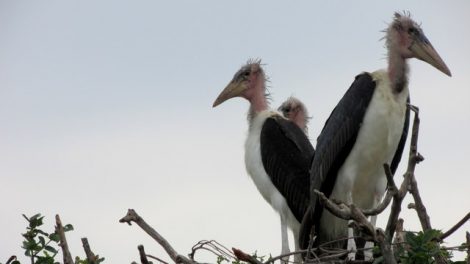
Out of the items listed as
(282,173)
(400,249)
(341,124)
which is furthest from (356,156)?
(400,249)

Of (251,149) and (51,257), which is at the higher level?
(251,149)

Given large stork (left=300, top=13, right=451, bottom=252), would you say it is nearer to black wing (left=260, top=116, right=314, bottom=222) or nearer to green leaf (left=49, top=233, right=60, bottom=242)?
black wing (left=260, top=116, right=314, bottom=222)

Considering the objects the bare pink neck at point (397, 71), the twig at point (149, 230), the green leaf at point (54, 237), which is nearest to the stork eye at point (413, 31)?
the bare pink neck at point (397, 71)

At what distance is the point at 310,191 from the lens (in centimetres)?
1013

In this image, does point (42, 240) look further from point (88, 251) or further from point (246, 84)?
point (246, 84)

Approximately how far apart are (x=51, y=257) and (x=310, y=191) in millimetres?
3301

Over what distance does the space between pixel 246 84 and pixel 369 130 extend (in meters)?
2.94

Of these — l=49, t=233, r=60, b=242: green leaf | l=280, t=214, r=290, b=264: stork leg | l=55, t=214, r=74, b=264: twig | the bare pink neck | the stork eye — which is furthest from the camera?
l=280, t=214, r=290, b=264: stork leg

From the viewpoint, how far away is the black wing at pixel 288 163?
10688 mm

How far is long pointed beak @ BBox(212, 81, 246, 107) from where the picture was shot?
12.0m

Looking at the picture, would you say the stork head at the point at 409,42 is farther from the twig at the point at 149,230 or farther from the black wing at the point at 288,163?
the twig at the point at 149,230

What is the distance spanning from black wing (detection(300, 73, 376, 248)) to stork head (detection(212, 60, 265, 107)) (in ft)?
7.40

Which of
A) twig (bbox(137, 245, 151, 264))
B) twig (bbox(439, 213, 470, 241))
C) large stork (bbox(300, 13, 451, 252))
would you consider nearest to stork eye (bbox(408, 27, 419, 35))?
large stork (bbox(300, 13, 451, 252))

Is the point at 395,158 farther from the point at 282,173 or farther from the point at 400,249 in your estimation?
the point at 400,249
